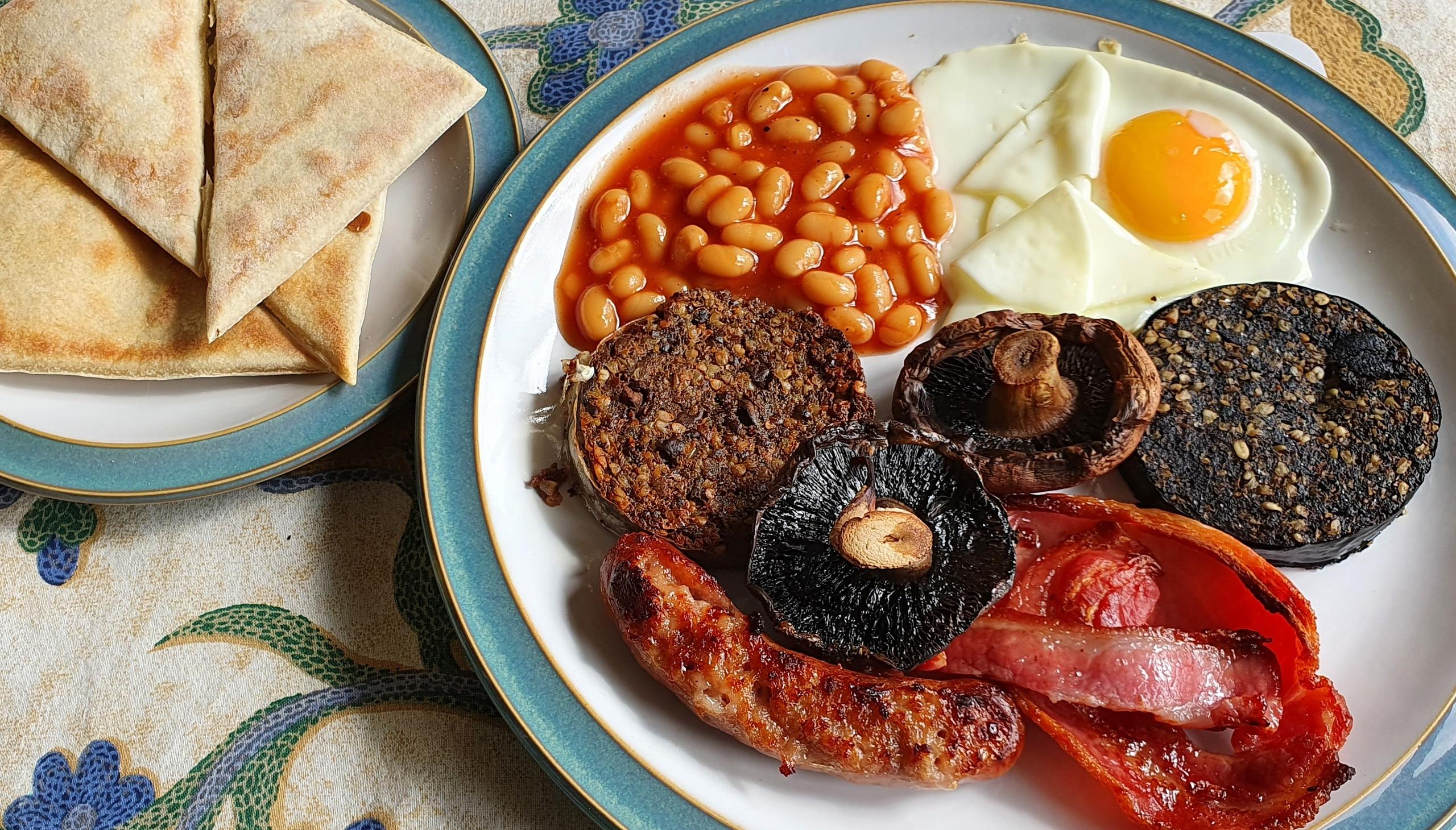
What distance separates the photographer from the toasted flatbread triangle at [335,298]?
2580mm

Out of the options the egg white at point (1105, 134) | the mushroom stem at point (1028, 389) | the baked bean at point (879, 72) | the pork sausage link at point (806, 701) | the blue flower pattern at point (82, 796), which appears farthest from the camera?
the baked bean at point (879, 72)

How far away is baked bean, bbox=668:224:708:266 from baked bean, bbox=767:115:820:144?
1.35 ft

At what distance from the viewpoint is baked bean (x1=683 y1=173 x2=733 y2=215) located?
283cm

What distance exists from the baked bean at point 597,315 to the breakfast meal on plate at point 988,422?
11mm

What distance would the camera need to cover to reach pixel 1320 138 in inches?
112

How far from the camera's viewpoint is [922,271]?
2783 millimetres

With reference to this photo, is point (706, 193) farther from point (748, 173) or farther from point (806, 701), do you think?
point (806, 701)

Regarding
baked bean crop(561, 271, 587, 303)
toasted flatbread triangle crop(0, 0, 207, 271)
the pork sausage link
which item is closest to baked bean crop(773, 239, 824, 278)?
baked bean crop(561, 271, 587, 303)

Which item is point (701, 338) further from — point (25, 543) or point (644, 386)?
point (25, 543)

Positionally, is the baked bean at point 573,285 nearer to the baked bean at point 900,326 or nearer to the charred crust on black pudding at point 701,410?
the charred crust on black pudding at point 701,410

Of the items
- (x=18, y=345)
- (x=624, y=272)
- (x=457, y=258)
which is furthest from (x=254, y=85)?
(x=624, y=272)

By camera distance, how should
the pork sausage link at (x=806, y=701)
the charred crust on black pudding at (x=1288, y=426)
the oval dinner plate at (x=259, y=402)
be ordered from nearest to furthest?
the pork sausage link at (x=806, y=701) → the charred crust on black pudding at (x=1288, y=426) → the oval dinner plate at (x=259, y=402)

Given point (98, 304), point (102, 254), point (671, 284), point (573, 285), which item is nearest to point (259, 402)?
point (98, 304)

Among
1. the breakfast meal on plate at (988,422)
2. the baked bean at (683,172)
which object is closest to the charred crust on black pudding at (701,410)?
the breakfast meal on plate at (988,422)
